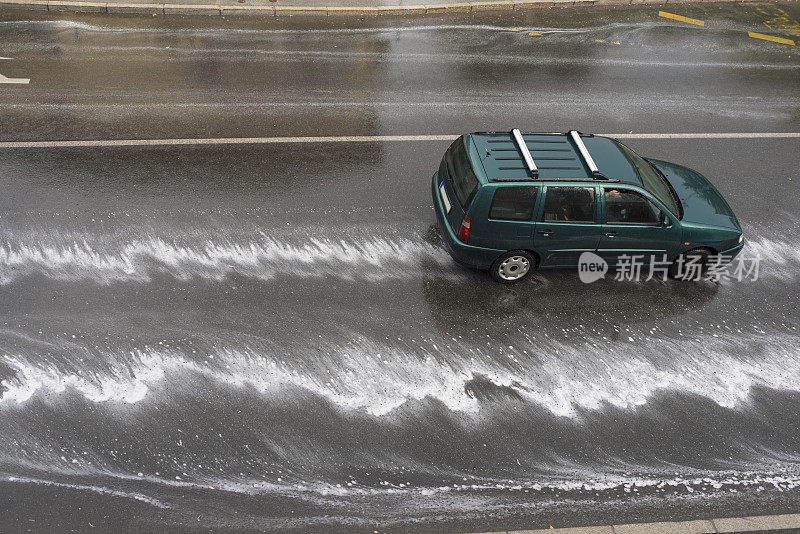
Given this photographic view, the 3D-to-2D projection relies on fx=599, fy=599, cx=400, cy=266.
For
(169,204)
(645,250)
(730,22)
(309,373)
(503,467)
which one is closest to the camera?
(503,467)

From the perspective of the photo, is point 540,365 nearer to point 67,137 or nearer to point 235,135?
point 235,135

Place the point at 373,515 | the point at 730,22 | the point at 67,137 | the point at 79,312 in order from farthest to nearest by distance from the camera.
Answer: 1. the point at 730,22
2. the point at 67,137
3. the point at 79,312
4. the point at 373,515

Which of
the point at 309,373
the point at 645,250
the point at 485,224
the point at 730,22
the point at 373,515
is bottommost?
the point at 373,515

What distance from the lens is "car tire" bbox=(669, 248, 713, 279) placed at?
25.0 ft

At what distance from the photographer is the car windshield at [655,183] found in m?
7.39

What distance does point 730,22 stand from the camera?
1508 cm

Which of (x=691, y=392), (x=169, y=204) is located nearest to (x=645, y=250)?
(x=691, y=392)

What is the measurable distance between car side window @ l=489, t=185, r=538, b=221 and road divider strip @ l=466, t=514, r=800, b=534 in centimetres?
339

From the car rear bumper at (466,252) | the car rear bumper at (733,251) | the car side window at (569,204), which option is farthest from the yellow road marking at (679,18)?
the car rear bumper at (466,252)

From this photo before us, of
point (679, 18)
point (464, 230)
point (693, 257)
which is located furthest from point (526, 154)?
point (679, 18)

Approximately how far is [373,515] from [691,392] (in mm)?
3667

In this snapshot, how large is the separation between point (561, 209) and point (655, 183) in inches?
59.8

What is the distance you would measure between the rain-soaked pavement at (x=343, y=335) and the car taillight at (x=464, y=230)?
69 cm

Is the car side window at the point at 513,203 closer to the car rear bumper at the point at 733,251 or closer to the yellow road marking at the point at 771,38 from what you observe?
the car rear bumper at the point at 733,251
